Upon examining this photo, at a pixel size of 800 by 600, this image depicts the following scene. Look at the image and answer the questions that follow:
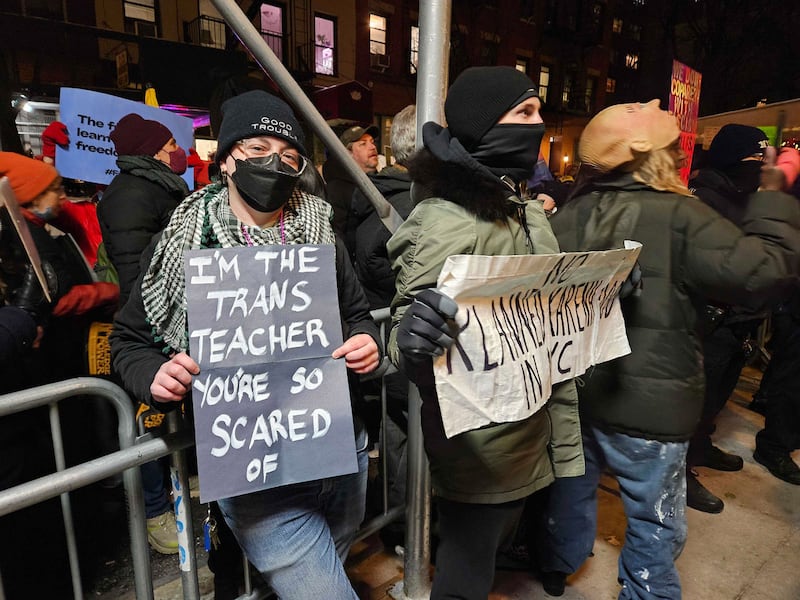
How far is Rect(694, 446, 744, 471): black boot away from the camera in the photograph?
4.12 metres

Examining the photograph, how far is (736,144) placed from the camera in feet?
10.6

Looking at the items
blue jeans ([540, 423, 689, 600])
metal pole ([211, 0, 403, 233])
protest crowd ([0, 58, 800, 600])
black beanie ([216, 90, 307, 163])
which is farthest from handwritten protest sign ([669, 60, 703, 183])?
black beanie ([216, 90, 307, 163])

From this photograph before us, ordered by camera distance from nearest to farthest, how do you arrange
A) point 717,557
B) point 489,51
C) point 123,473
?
point 123,473 → point 717,557 → point 489,51

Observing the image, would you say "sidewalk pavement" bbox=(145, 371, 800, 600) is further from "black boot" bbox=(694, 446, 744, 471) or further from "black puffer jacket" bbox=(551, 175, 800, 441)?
"black puffer jacket" bbox=(551, 175, 800, 441)

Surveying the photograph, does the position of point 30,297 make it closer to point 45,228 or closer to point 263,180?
point 45,228

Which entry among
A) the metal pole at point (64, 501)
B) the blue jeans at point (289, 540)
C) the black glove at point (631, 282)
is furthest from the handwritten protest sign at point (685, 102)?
the metal pole at point (64, 501)

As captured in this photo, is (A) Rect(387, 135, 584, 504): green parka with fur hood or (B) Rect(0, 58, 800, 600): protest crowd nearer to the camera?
(B) Rect(0, 58, 800, 600): protest crowd

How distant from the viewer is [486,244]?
5.72 feet

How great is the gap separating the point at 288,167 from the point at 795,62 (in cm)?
1944

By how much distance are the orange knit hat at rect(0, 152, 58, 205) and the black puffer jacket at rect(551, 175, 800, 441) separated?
8.53 ft

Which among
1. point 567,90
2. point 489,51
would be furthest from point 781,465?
point 567,90

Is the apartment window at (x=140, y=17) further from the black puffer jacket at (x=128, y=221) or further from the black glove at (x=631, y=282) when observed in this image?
the black glove at (x=631, y=282)

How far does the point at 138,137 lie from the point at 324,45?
1882 cm

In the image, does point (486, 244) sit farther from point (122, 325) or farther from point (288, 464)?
point (122, 325)
